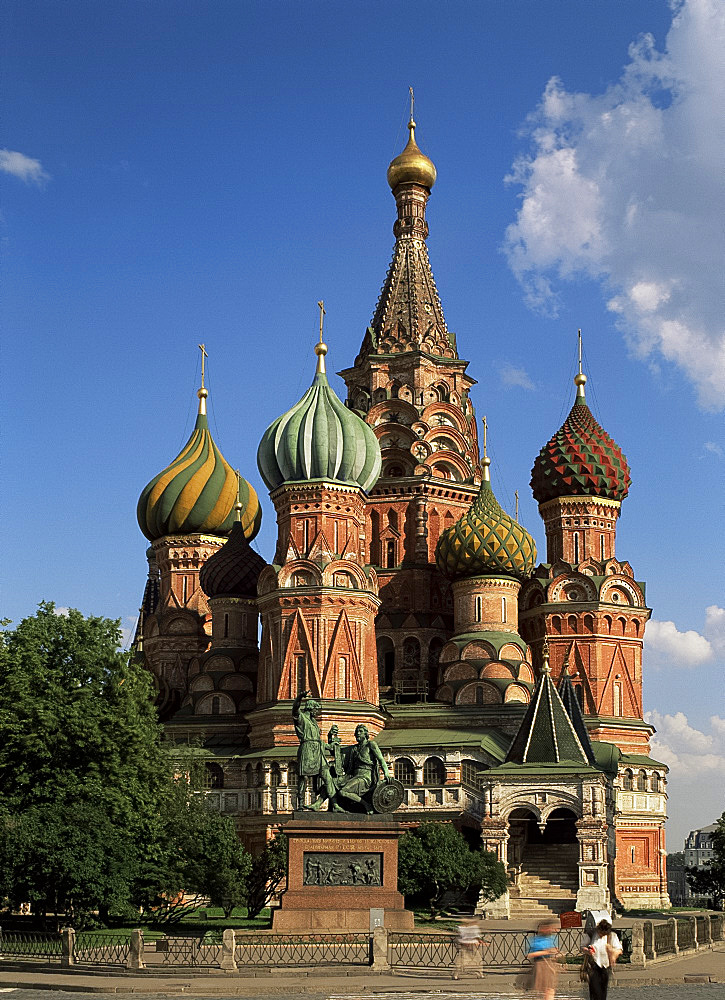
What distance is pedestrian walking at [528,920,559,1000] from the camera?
15016mm

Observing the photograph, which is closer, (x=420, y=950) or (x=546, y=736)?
(x=420, y=950)

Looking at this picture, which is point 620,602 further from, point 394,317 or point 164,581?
point 164,581

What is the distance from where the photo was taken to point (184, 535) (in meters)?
65.4

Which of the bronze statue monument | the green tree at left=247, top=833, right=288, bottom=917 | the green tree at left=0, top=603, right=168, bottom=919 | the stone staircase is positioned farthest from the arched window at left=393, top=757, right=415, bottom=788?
the bronze statue monument

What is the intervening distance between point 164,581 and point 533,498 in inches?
697

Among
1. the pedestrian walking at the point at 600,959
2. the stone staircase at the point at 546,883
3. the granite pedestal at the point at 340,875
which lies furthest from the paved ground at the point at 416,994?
the stone staircase at the point at 546,883

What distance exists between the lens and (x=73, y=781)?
3419 centimetres

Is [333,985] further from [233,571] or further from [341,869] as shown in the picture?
[233,571]

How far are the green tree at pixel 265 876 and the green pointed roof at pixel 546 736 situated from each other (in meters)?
10.1

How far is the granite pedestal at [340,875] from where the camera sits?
93.0 feet

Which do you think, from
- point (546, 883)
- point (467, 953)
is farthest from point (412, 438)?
point (467, 953)

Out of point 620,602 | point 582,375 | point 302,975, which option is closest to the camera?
point 302,975

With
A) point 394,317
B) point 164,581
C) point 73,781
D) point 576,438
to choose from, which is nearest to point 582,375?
point 576,438

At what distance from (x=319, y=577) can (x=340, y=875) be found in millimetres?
24456
